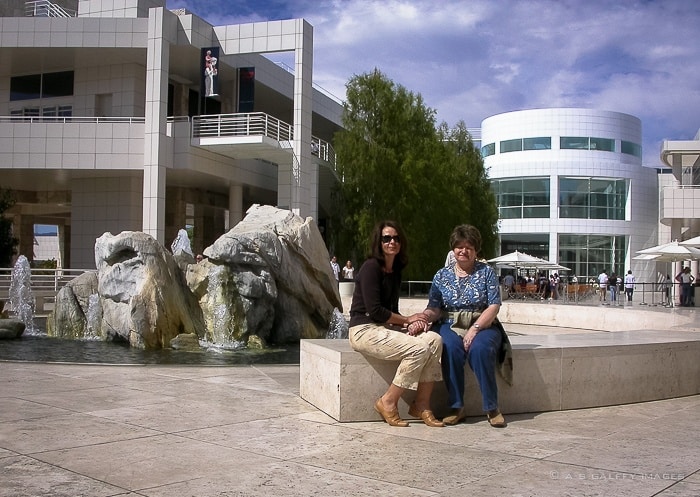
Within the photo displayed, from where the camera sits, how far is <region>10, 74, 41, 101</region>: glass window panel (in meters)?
37.0

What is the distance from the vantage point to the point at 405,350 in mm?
6215

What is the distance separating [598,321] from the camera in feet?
64.3

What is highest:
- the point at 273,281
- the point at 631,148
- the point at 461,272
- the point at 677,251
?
the point at 631,148

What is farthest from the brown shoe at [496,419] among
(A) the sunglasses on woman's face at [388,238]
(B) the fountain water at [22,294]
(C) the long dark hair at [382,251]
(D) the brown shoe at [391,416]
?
(B) the fountain water at [22,294]

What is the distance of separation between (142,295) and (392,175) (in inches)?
884

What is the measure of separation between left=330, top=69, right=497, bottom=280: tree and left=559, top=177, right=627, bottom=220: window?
25.4 metres

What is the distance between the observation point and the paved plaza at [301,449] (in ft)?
14.5

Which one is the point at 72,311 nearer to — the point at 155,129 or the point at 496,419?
the point at 496,419

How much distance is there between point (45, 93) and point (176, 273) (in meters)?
25.7

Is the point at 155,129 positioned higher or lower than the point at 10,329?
higher

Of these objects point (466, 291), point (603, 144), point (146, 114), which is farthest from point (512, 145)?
point (466, 291)

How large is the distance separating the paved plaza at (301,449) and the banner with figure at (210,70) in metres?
25.6

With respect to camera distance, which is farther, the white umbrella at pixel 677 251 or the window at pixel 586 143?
the window at pixel 586 143

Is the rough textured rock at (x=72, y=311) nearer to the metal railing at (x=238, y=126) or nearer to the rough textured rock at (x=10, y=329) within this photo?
the rough textured rock at (x=10, y=329)
